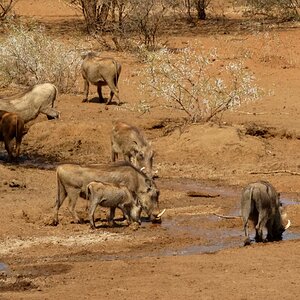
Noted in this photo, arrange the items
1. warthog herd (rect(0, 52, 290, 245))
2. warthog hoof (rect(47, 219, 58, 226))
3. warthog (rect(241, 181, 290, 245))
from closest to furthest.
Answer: warthog (rect(241, 181, 290, 245)), warthog herd (rect(0, 52, 290, 245)), warthog hoof (rect(47, 219, 58, 226))

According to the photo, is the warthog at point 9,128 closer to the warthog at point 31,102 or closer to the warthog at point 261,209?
the warthog at point 31,102

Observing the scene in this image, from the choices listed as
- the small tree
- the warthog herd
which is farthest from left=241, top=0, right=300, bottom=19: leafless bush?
the warthog herd

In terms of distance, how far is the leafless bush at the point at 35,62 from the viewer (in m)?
23.8

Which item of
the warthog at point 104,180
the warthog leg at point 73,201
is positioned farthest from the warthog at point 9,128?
the warthog leg at point 73,201

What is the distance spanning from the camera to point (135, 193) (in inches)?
595

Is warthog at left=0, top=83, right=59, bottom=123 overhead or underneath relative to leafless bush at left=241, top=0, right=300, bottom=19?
underneath

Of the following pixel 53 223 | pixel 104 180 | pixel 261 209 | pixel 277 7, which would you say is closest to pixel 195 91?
pixel 104 180

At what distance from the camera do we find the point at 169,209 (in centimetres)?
1570

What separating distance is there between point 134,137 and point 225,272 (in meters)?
6.03

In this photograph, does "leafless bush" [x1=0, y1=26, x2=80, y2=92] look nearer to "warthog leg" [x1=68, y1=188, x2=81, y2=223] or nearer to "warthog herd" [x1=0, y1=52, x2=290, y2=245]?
"warthog herd" [x1=0, y1=52, x2=290, y2=245]

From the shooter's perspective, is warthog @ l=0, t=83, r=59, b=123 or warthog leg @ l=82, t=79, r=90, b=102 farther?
warthog leg @ l=82, t=79, r=90, b=102

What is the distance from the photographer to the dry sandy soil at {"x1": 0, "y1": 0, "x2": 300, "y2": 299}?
1127 cm

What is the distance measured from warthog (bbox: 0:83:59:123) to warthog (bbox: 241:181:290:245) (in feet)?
23.3

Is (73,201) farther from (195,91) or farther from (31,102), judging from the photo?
(195,91)
